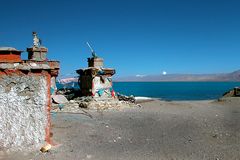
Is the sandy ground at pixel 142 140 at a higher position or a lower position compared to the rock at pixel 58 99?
lower

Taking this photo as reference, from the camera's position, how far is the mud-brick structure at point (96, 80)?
65.9 ft

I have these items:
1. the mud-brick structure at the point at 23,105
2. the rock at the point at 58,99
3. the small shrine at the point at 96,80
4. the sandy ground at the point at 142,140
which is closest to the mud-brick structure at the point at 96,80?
the small shrine at the point at 96,80

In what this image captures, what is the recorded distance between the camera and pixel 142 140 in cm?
1045

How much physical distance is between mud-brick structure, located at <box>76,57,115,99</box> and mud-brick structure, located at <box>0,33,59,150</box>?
1109cm

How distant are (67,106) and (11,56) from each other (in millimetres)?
9551

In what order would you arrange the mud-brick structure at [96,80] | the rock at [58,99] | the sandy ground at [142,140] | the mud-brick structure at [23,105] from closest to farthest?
the mud-brick structure at [23,105] < the sandy ground at [142,140] < the rock at [58,99] < the mud-brick structure at [96,80]

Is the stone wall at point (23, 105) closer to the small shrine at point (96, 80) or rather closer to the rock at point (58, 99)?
the rock at point (58, 99)

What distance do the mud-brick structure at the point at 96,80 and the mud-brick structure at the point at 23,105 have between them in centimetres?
1109

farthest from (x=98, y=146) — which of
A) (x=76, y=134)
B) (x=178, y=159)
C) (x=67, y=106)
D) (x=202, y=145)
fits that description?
(x=67, y=106)

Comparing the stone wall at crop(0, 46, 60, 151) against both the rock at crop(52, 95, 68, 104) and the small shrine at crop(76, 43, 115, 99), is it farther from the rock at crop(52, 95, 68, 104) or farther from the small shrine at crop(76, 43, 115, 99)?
the small shrine at crop(76, 43, 115, 99)

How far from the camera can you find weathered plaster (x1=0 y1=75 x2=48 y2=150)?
27.8ft

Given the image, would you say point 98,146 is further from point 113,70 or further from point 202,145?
point 113,70

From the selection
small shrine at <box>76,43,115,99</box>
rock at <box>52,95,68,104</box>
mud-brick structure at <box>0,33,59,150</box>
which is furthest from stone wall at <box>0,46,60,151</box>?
small shrine at <box>76,43,115,99</box>

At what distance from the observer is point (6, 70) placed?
848 centimetres
